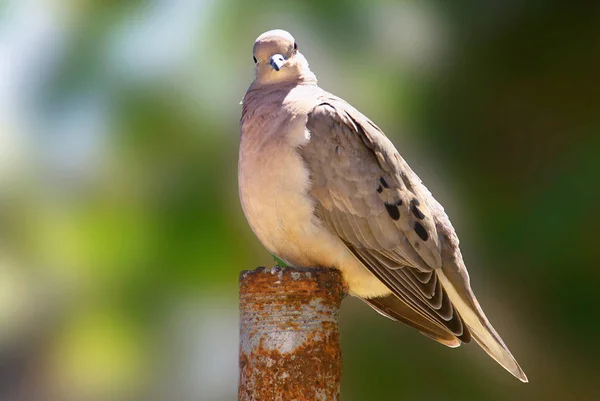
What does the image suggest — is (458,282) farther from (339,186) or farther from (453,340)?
(339,186)

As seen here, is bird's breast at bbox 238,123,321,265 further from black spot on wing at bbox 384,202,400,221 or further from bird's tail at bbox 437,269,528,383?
bird's tail at bbox 437,269,528,383

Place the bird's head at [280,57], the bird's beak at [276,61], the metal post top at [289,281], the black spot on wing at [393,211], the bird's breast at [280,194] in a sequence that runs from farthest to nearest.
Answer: the bird's head at [280,57] → the bird's beak at [276,61] → the black spot on wing at [393,211] → the bird's breast at [280,194] → the metal post top at [289,281]

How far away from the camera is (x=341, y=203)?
489cm

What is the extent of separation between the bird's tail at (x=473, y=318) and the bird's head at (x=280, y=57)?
4.15ft

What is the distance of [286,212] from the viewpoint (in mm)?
4816

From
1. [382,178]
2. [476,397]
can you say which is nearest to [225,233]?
[476,397]

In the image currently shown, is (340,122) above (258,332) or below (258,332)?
above

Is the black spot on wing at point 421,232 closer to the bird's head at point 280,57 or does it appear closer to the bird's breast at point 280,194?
the bird's breast at point 280,194

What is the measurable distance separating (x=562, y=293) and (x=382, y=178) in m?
4.17

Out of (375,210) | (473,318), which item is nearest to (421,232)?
(375,210)

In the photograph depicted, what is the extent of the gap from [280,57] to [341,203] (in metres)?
0.87


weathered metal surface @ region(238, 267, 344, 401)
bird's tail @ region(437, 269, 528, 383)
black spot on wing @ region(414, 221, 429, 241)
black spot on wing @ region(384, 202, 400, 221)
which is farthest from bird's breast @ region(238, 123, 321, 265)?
bird's tail @ region(437, 269, 528, 383)

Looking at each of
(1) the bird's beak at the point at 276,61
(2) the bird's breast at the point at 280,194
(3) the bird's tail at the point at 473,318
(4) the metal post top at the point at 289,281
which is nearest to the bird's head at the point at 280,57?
(1) the bird's beak at the point at 276,61

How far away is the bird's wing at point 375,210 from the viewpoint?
15.9ft
